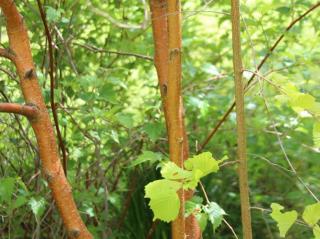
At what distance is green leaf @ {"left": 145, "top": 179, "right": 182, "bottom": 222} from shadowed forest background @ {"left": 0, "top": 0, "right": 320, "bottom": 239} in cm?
31

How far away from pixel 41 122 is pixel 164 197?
457 millimetres

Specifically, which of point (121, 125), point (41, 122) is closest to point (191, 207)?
point (41, 122)

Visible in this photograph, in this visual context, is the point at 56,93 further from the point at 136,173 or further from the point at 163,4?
the point at 136,173

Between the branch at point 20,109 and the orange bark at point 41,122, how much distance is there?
1 centimetres

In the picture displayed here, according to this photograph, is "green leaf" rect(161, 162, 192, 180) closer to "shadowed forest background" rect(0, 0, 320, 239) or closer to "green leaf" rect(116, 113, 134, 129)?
"shadowed forest background" rect(0, 0, 320, 239)

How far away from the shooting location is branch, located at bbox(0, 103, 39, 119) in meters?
1.20

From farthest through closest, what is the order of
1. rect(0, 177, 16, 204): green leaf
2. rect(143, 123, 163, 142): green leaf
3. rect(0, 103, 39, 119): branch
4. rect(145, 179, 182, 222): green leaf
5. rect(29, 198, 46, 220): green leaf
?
rect(143, 123, 163, 142): green leaf, rect(29, 198, 46, 220): green leaf, rect(0, 177, 16, 204): green leaf, rect(0, 103, 39, 119): branch, rect(145, 179, 182, 222): green leaf

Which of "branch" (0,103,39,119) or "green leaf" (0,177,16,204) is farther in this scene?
"green leaf" (0,177,16,204)

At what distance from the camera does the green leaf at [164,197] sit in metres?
0.92

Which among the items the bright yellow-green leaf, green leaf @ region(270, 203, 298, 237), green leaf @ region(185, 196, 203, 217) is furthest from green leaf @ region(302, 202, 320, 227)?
green leaf @ region(185, 196, 203, 217)

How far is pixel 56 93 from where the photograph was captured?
1599mm

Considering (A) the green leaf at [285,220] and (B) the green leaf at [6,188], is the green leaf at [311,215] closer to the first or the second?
(A) the green leaf at [285,220]

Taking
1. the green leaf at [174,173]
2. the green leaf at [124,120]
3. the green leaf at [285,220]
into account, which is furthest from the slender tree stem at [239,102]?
the green leaf at [124,120]

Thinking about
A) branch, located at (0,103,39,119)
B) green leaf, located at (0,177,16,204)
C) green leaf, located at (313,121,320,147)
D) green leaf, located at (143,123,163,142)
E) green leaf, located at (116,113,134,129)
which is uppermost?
branch, located at (0,103,39,119)
